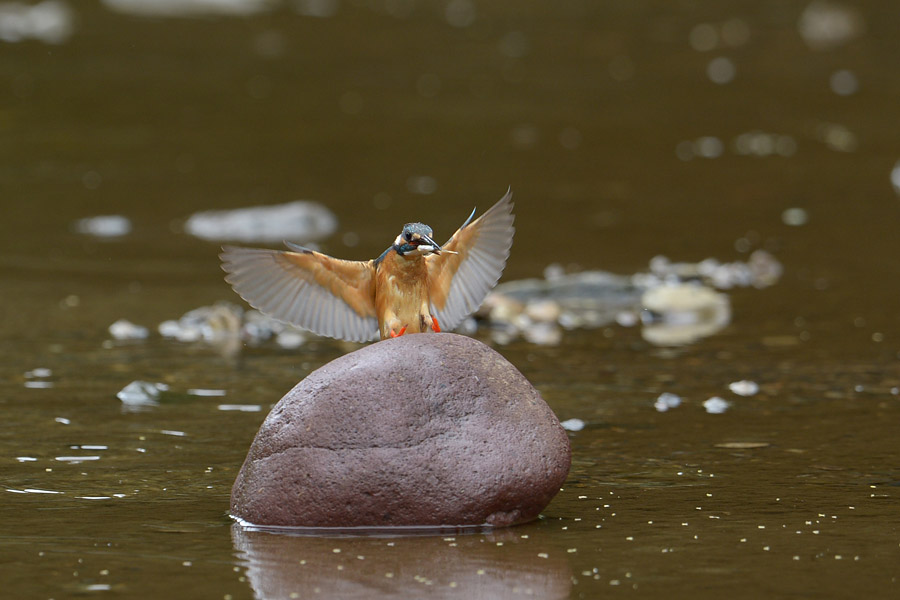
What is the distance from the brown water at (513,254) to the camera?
16.7 ft

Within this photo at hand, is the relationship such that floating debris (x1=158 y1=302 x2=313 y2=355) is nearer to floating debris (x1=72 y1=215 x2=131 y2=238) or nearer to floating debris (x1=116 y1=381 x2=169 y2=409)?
floating debris (x1=116 y1=381 x2=169 y2=409)

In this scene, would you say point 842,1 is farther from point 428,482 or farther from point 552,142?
point 428,482

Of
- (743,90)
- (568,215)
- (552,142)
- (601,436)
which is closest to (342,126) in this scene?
(552,142)

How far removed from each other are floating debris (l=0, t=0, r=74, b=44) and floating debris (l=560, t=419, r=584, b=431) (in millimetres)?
14410

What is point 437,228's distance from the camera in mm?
11688

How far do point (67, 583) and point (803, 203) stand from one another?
9577 millimetres

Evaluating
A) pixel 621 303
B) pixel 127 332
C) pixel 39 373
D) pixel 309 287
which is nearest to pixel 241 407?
pixel 39 373

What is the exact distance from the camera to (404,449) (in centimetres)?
540

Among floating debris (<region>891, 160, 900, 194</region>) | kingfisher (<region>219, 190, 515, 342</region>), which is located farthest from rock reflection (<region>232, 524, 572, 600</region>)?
floating debris (<region>891, 160, 900, 194</region>)

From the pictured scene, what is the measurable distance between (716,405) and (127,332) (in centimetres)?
381

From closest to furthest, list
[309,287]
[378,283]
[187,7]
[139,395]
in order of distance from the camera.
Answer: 1. [378,283]
2. [309,287]
3. [139,395]
4. [187,7]

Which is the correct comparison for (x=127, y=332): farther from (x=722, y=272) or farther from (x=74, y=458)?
(x=722, y=272)

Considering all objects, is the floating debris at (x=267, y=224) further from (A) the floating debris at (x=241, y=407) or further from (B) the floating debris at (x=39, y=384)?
(A) the floating debris at (x=241, y=407)

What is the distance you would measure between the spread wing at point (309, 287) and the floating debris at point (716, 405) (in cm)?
208
